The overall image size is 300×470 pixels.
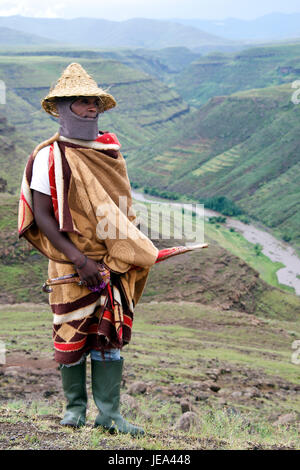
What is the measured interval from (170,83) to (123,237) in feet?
588

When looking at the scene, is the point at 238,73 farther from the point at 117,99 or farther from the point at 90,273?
the point at 90,273

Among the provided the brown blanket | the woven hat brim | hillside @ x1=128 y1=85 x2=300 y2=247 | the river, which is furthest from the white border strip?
hillside @ x1=128 y1=85 x2=300 y2=247

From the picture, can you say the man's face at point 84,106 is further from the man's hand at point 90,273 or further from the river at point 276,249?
the river at point 276,249

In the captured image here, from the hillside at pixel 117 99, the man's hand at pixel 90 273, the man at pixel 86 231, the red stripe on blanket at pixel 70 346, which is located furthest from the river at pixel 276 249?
the hillside at pixel 117 99

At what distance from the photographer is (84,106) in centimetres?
375

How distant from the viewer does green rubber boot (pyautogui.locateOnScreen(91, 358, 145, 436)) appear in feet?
12.7

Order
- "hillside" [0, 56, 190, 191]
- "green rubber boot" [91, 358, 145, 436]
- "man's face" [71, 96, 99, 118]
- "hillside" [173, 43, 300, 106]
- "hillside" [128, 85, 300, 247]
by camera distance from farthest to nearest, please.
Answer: "hillside" [173, 43, 300, 106] → "hillside" [0, 56, 190, 191] → "hillside" [128, 85, 300, 247] → "green rubber boot" [91, 358, 145, 436] → "man's face" [71, 96, 99, 118]

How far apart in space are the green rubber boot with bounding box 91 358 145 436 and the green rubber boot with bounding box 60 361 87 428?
5.3 inches

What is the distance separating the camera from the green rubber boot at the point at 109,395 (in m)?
3.88

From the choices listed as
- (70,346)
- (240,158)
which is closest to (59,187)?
(70,346)

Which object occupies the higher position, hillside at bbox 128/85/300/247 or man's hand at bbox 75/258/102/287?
man's hand at bbox 75/258/102/287

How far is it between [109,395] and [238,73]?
534 feet

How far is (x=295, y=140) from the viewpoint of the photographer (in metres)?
67.2

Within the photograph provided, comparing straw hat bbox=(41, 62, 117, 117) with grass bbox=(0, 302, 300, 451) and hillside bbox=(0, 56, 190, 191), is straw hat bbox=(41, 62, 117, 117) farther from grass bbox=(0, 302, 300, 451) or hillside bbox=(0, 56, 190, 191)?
hillside bbox=(0, 56, 190, 191)
